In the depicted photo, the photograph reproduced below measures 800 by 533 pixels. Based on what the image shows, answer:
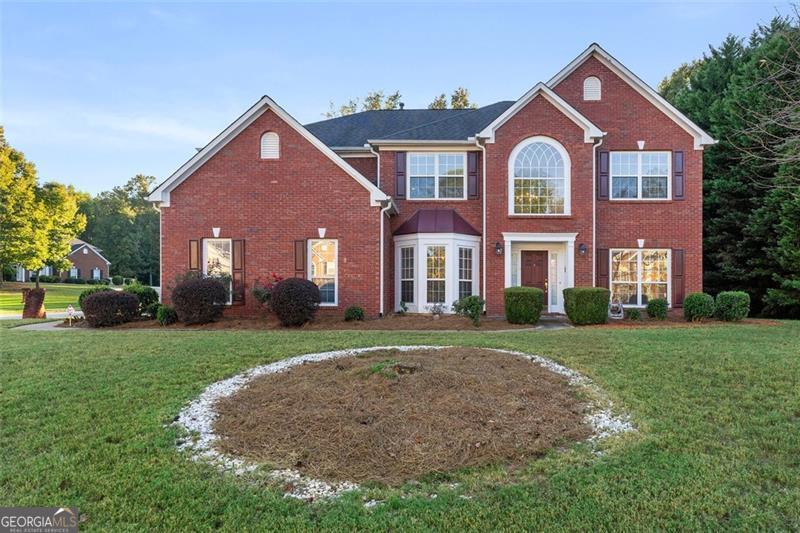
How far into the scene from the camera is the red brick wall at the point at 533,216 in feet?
49.7

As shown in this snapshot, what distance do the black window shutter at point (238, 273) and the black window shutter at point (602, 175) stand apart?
38.3ft

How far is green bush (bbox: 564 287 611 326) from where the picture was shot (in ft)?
Result: 42.9

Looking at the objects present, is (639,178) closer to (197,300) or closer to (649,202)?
(649,202)

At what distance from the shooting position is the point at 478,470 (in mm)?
4008

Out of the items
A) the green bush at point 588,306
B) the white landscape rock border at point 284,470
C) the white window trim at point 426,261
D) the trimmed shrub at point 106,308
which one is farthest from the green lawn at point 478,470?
the white window trim at point 426,261

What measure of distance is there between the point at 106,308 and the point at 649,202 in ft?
55.5

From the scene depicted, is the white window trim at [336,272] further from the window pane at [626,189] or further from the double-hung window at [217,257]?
the window pane at [626,189]

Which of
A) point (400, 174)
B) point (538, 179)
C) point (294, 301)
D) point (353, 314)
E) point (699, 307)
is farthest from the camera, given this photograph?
point (400, 174)

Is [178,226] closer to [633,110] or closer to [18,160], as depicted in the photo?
[633,110]

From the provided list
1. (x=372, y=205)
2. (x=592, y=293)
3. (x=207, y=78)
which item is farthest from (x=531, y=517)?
(x=207, y=78)

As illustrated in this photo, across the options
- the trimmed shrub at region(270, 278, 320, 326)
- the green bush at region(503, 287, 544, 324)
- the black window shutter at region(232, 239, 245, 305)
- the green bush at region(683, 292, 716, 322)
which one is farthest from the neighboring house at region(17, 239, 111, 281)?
the green bush at region(683, 292, 716, 322)

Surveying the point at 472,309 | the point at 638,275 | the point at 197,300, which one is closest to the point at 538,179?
the point at 638,275

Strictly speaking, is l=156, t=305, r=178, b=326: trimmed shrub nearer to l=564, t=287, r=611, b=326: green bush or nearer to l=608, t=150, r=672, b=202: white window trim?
l=564, t=287, r=611, b=326: green bush

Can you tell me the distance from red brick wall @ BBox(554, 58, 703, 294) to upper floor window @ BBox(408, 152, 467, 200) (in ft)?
15.7
